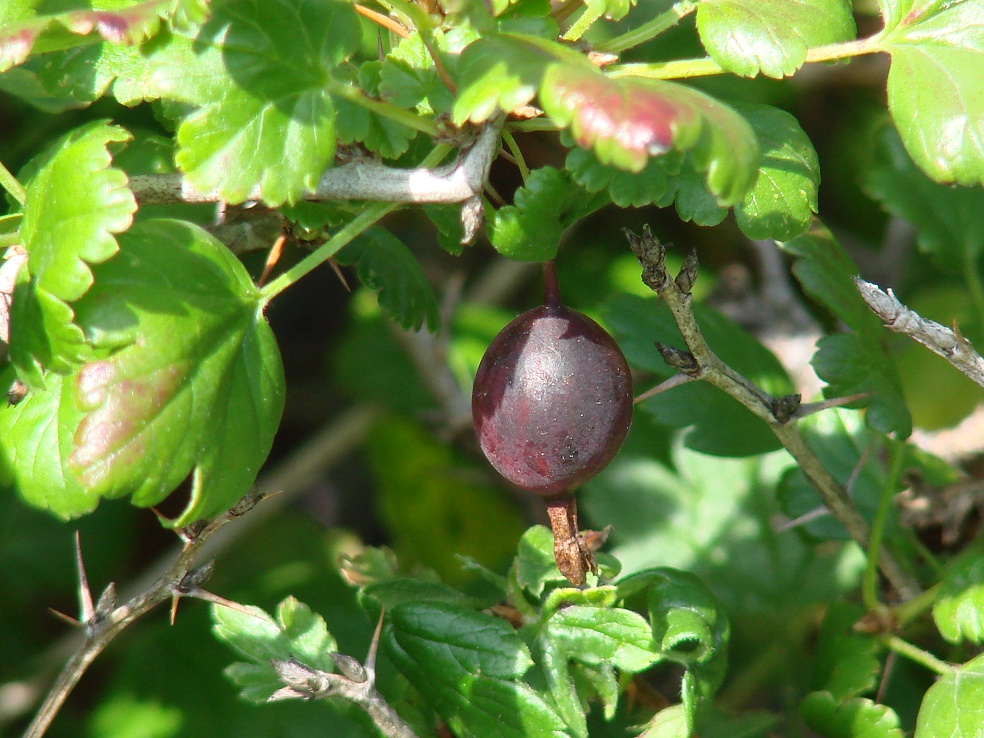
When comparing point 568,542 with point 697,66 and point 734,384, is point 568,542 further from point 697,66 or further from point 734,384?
point 697,66

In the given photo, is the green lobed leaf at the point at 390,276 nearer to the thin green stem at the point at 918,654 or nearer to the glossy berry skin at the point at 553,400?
the glossy berry skin at the point at 553,400

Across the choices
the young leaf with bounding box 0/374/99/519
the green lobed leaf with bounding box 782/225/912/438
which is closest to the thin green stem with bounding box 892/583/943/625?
the green lobed leaf with bounding box 782/225/912/438

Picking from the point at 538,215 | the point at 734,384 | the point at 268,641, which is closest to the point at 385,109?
the point at 538,215

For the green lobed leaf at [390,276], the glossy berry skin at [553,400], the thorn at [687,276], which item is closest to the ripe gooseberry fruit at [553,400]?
the glossy berry skin at [553,400]

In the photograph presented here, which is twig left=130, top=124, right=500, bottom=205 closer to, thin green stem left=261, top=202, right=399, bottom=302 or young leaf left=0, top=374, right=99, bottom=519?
thin green stem left=261, top=202, right=399, bottom=302

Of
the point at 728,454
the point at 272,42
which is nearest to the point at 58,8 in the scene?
the point at 272,42
